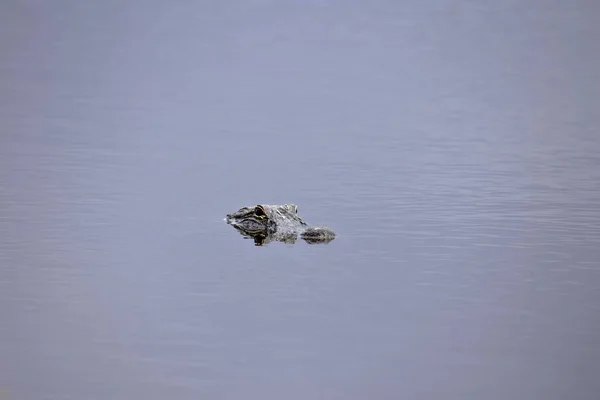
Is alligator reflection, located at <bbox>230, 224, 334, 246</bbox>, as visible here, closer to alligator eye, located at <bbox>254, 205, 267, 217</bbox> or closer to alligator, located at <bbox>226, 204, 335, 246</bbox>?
alligator, located at <bbox>226, 204, 335, 246</bbox>

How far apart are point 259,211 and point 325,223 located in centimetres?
183

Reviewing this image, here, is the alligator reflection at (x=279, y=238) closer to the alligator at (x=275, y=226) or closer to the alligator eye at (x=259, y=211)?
the alligator at (x=275, y=226)

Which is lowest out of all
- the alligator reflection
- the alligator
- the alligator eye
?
the alligator reflection

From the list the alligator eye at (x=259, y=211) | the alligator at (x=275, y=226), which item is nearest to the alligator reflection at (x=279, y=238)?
the alligator at (x=275, y=226)

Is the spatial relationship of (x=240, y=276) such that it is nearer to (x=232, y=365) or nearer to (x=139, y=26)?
(x=232, y=365)

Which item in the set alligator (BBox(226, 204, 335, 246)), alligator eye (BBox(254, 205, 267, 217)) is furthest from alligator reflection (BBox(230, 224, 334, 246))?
alligator eye (BBox(254, 205, 267, 217))

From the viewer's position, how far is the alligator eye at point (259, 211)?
2752 cm

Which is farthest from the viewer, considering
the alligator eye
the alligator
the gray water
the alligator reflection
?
the alligator eye

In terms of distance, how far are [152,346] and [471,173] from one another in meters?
20.4

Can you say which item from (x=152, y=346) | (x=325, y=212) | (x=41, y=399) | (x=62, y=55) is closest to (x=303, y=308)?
(x=152, y=346)

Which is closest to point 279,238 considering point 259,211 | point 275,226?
point 275,226

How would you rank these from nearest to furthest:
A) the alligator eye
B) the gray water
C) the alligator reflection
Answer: the gray water → the alligator reflection → the alligator eye

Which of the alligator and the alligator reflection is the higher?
the alligator

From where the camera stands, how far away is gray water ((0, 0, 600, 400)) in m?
18.4
